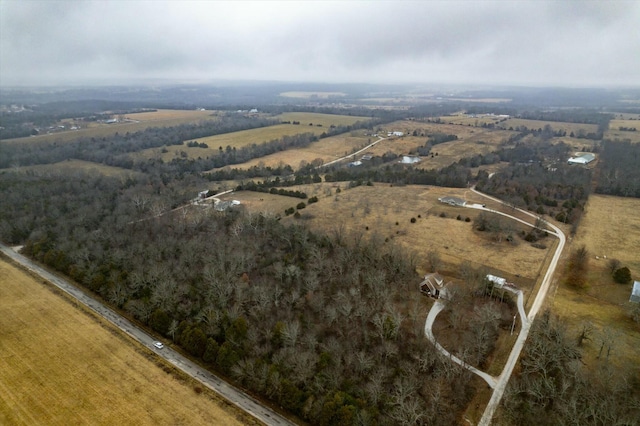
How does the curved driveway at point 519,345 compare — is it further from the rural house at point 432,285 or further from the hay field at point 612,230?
the rural house at point 432,285

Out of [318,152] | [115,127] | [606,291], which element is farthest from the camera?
[115,127]

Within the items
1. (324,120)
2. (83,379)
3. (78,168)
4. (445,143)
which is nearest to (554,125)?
(445,143)

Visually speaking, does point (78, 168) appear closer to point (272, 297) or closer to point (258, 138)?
point (258, 138)

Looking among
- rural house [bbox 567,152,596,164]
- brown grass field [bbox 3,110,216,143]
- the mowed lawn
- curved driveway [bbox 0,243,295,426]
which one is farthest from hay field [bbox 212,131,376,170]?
the mowed lawn

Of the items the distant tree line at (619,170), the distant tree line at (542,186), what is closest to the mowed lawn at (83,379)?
the distant tree line at (542,186)

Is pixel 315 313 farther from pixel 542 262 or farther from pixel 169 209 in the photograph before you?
pixel 169 209

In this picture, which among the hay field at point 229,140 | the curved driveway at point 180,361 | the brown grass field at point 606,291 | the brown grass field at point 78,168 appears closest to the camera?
the curved driveway at point 180,361

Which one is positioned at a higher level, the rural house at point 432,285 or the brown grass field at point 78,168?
the brown grass field at point 78,168
